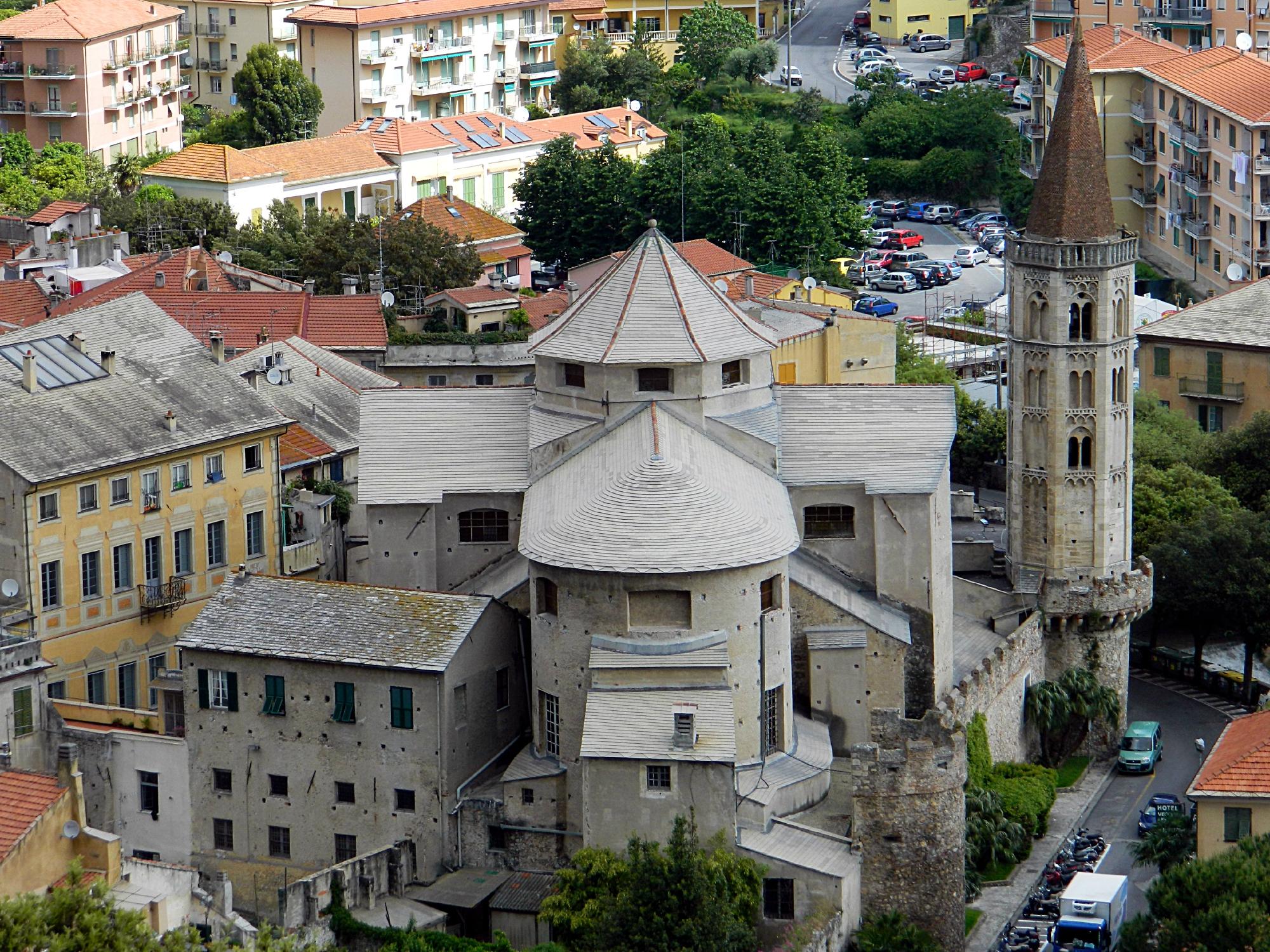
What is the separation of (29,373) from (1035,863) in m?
33.1

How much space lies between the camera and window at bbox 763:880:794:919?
3113 inches

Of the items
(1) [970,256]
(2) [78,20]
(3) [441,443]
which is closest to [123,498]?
(3) [441,443]

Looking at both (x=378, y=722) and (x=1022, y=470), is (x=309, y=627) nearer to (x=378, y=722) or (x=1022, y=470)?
(x=378, y=722)

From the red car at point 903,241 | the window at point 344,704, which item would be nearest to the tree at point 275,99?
the red car at point 903,241

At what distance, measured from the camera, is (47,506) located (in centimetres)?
8912

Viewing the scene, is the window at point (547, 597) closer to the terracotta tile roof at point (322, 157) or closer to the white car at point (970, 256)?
the terracotta tile roof at point (322, 157)

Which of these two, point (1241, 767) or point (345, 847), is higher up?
point (1241, 767)

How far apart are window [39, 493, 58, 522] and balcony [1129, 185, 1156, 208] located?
96.9 m

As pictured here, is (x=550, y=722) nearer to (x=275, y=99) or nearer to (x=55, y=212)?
(x=55, y=212)

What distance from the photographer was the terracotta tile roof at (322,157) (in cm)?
16650

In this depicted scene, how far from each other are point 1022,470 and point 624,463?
2239cm

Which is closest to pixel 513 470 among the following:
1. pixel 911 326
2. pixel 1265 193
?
pixel 911 326

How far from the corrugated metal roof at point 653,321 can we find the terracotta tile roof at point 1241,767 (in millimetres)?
17273

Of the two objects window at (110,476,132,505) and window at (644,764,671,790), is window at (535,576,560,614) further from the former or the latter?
window at (110,476,132,505)
